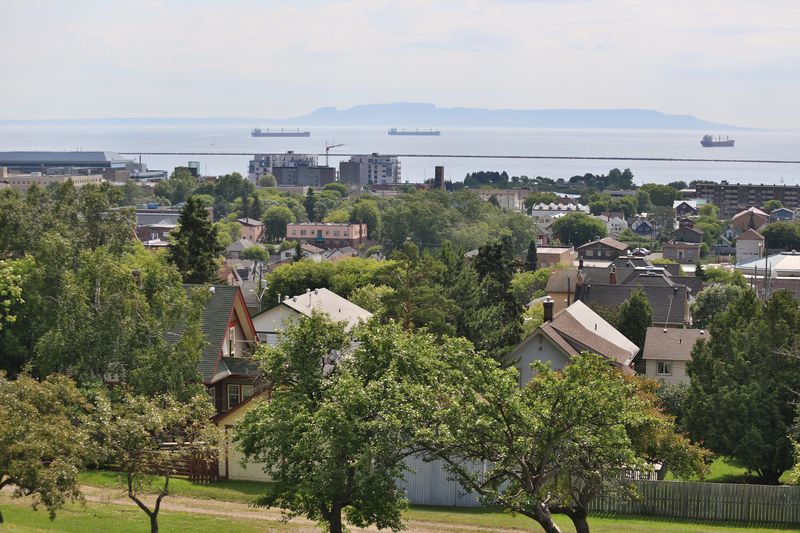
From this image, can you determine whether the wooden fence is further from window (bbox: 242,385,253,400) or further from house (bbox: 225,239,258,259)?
house (bbox: 225,239,258,259)

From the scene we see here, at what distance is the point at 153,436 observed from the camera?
78.0 feet

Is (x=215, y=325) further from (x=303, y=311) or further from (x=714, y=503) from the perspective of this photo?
(x=714, y=503)

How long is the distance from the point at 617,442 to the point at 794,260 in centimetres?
9543

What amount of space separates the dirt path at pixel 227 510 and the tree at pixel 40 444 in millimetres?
4405

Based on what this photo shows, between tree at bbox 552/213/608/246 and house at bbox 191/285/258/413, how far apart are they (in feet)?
419

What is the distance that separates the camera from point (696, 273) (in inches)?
4104

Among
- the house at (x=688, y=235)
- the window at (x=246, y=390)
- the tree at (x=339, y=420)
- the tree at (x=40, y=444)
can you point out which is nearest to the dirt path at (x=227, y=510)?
the tree at (x=339, y=420)

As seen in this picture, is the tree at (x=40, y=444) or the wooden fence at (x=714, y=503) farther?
the wooden fence at (x=714, y=503)

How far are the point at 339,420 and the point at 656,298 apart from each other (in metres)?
54.2

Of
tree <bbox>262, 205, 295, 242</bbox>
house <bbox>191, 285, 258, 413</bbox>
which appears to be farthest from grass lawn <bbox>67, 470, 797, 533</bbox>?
tree <bbox>262, 205, 295, 242</bbox>

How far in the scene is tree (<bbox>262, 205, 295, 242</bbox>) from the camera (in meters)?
177

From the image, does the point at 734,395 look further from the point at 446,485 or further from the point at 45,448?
the point at 45,448

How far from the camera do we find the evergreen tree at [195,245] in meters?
51.0

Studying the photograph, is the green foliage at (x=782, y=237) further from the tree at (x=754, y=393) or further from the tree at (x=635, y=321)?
the tree at (x=754, y=393)
